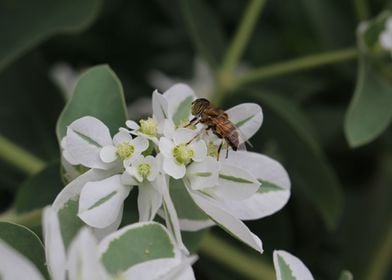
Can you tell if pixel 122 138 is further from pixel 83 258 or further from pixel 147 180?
pixel 83 258

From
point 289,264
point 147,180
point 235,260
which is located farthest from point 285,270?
point 235,260

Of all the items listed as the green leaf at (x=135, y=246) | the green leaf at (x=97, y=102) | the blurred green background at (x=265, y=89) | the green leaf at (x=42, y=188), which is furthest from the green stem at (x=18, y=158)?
the green leaf at (x=135, y=246)

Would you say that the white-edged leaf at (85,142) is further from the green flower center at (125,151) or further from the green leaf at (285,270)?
the green leaf at (285,270)

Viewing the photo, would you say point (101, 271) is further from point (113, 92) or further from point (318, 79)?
point (318, 79)

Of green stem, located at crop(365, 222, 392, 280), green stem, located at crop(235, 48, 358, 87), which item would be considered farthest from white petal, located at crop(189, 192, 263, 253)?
green stem, located at crop(365, 222, 392, 280)

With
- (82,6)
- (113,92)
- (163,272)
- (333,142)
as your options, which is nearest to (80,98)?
(113,92)

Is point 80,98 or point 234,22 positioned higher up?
point 234,22

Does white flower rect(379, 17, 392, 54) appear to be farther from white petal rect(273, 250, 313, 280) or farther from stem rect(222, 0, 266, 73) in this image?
white petal rect(273, 250, 313, 280)
